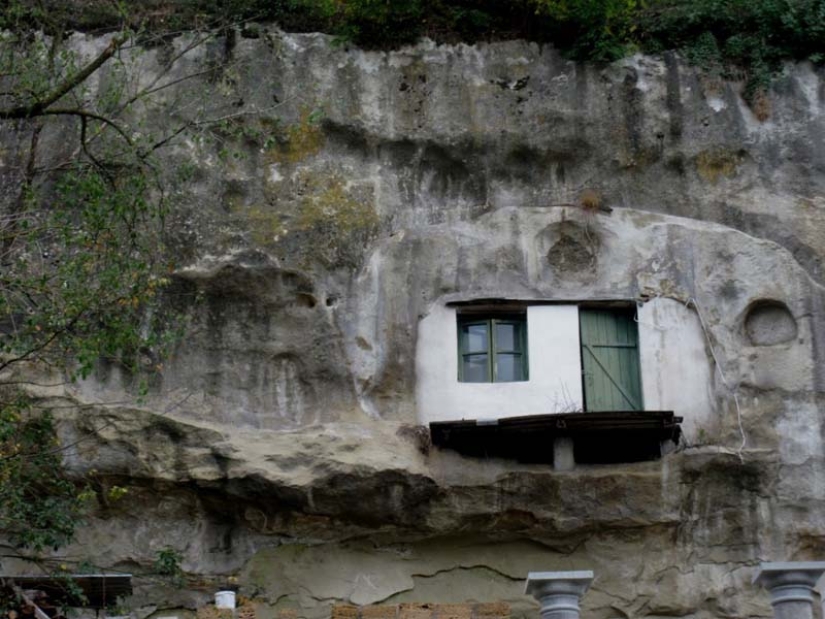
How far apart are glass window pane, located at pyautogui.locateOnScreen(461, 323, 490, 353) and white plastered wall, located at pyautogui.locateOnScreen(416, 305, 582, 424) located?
24 centimetres

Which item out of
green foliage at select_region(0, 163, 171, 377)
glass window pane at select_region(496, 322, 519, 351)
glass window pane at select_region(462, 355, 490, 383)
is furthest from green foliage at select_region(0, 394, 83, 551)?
glass window pane at select_region(496, 322, 519, 351)

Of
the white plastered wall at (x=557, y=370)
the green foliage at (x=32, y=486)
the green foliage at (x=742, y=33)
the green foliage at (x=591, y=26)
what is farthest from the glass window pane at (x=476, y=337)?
the green foliage at (x=32, y=486)

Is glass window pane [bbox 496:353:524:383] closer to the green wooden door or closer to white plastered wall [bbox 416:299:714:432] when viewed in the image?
white plastered wall [bbox 416:299:714:432]

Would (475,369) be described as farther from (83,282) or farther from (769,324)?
(83,282)

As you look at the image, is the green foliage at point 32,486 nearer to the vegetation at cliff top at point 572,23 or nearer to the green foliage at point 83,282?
the green foliage at point 83,282

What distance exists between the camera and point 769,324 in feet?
53.1

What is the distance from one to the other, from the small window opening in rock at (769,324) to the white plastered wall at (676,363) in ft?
1.82

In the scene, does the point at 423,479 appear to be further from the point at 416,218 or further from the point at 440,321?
the point at 416,218

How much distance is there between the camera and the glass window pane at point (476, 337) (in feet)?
53.8

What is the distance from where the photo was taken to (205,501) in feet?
50.4

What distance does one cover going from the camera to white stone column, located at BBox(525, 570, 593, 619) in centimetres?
1184

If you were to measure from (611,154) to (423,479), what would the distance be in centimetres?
443

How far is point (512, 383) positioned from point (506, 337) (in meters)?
0.68

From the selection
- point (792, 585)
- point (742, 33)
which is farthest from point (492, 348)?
point (792, 585)
